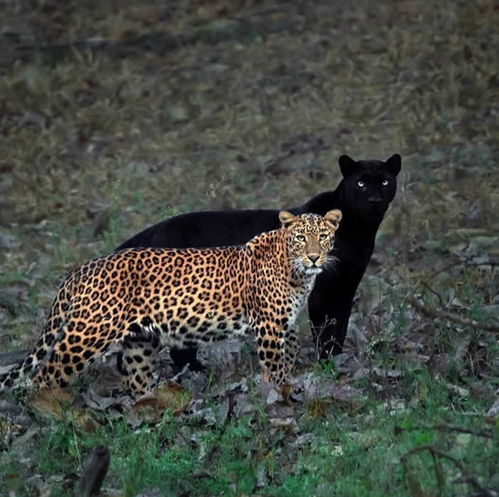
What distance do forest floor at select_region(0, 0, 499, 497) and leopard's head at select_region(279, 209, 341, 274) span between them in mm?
765

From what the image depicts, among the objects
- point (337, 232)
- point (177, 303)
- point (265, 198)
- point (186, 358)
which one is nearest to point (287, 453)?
point (177, 303)

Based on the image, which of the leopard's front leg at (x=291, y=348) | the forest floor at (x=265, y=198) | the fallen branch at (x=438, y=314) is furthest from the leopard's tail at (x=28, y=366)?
the fallen branch at (x=438, y=314)

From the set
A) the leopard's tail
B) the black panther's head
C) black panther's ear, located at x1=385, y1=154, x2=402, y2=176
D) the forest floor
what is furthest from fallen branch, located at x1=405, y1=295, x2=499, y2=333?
black panther's ear, located at x1=385, y1=154, x2=402, y2=176

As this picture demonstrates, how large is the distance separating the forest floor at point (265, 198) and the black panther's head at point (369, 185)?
2.72ft

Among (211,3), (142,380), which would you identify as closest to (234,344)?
(142,380)

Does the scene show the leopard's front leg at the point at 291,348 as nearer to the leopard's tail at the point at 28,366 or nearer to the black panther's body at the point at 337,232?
the black panther's body at the point at 337,232

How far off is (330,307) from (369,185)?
1.04 meters

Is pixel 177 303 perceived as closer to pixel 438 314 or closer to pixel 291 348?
pixel 291 348

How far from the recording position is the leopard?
9586mm

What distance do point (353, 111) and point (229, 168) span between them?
223 centimetres

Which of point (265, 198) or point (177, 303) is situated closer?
point (177, 303)

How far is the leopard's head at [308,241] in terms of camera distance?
9758mm

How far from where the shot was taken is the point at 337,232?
449 inches

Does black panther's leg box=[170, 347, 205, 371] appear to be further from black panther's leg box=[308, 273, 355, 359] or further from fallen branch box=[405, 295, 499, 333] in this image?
fallen branch box=[405, 295, 499, 333]
